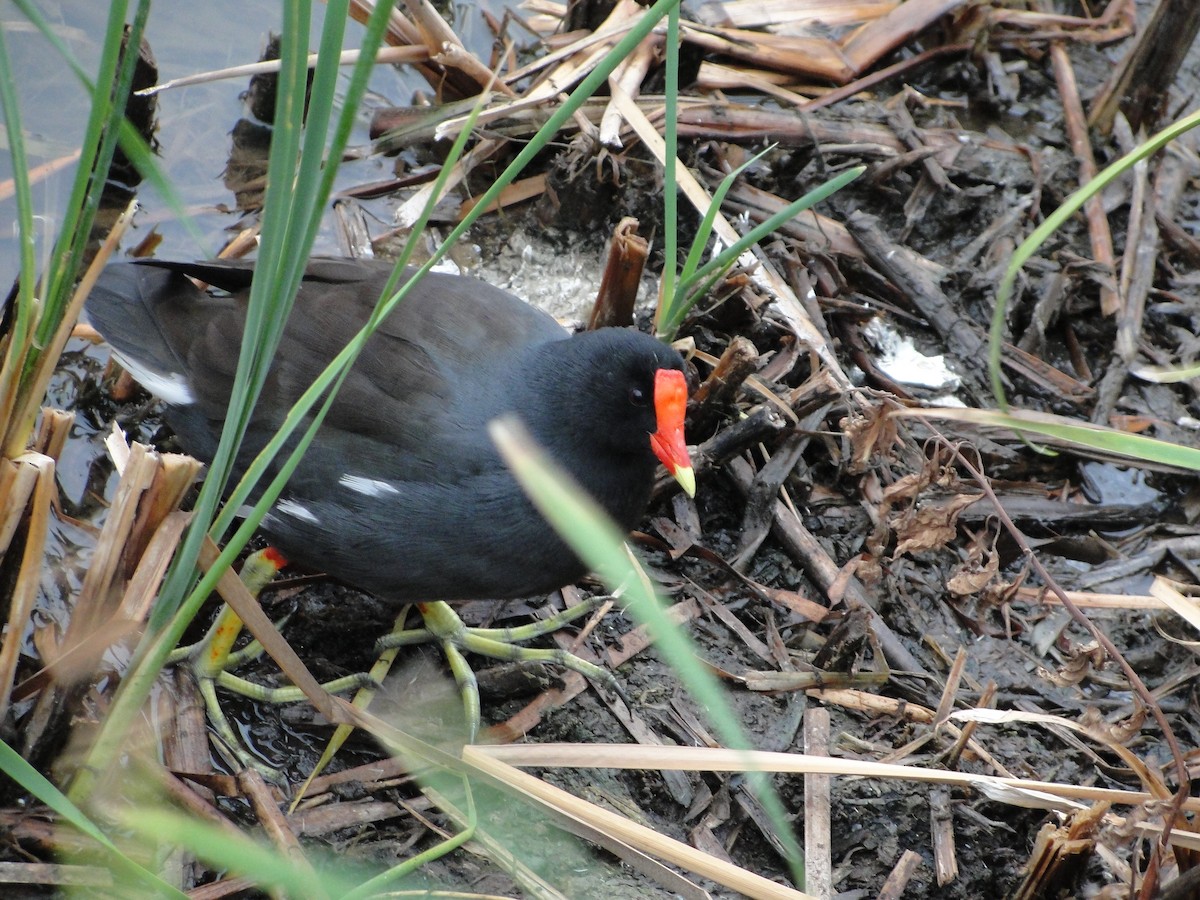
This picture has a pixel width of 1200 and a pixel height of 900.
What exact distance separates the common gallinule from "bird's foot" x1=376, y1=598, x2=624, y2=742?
0.24 meters

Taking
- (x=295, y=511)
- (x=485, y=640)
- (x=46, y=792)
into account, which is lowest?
(x=485, y=640)

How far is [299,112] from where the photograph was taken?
123 centimetres

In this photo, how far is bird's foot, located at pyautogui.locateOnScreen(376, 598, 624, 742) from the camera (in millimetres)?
2486

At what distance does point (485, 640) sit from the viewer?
2.57 meters

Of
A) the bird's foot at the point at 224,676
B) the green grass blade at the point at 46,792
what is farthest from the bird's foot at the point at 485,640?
the green grass blade at the point at 46,792

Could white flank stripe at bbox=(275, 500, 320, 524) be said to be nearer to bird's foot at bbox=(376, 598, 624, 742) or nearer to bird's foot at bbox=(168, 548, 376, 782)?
bird's foot at bbox=(168, 548, 376, 782)

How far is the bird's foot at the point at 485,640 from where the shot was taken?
8.16ft

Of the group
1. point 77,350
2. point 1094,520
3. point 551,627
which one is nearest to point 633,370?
point 551,627

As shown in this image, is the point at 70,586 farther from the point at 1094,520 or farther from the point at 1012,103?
the point at 1012,103

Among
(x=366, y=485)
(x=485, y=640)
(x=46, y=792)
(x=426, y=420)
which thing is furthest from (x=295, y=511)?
(x=46, y=792)

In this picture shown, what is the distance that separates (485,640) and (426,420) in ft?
1.89

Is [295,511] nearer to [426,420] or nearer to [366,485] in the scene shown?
[366,485]

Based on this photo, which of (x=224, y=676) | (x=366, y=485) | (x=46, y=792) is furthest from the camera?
(x=224, y=676)

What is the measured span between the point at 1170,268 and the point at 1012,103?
2.54 ft
